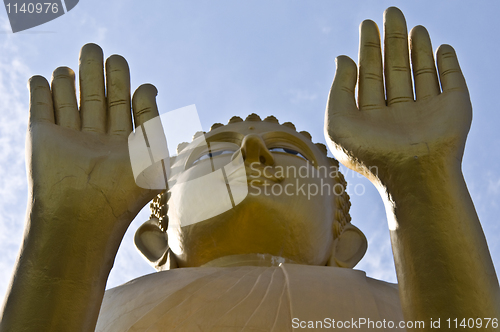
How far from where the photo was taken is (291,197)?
5.57 m

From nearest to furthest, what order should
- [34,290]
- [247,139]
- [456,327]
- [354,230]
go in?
[456,327]
[34,290]
[247,139]
[354,230]

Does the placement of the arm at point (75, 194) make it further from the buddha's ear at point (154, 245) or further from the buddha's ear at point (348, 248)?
the buddha's ear at point (348, 248)

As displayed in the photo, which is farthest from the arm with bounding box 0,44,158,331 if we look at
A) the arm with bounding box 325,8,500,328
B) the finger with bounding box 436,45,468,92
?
the finger with bounding box 436,45,468,92

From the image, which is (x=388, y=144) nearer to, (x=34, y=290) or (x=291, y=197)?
Result: (x=291, y=197)

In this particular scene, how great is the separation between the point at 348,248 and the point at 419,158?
2.19 meters

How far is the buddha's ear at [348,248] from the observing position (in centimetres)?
603

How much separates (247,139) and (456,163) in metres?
1.82

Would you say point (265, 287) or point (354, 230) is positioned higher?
point (354, 230)

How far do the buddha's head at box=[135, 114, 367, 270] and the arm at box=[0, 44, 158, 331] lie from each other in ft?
3.85

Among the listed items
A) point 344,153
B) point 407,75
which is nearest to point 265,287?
point 344,153

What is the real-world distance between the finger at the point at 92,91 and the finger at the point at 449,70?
2.20m

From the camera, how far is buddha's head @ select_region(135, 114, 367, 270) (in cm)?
545

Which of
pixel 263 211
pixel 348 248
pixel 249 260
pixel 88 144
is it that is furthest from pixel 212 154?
pixel 88 144

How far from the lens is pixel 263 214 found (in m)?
5.42
